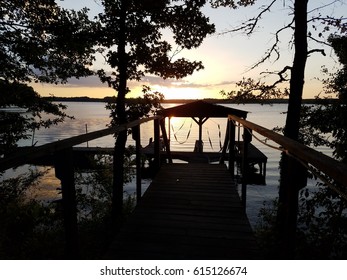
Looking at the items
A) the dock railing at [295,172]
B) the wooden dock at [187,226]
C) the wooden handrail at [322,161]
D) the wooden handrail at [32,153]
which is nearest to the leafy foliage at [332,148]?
the wooden dock at [187,226]

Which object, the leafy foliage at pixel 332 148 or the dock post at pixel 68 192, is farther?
the leafy foliage at pixel 332 148

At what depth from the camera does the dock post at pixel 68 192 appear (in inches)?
92.0

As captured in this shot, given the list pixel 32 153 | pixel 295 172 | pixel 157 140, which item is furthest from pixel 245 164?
pixel 32 153

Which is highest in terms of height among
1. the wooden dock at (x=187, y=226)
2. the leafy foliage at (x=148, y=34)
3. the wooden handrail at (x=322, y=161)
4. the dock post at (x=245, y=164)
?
the leafy foliage at (x=148, y=34)

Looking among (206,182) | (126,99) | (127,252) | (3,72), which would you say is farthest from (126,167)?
(127,252)

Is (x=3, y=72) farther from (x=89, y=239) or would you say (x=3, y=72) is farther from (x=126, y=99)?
(x=89, y=239)

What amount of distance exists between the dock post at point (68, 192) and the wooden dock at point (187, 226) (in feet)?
2.46

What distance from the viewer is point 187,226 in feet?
12.9

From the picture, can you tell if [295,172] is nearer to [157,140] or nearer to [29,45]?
[157,140]

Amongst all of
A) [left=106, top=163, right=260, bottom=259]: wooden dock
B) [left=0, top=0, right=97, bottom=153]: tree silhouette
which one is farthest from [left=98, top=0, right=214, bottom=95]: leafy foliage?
[left=106, top=163, right=260, bottom=259]: wooden dock

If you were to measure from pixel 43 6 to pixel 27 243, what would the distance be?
25.0ft

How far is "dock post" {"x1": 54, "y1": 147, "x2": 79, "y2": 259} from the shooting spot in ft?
7.67

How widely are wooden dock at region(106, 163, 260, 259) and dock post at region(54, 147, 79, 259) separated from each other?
2.46 ft

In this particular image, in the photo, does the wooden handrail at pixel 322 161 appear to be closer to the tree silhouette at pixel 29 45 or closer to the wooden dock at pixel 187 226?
the wooden dock at pixel 187 226
